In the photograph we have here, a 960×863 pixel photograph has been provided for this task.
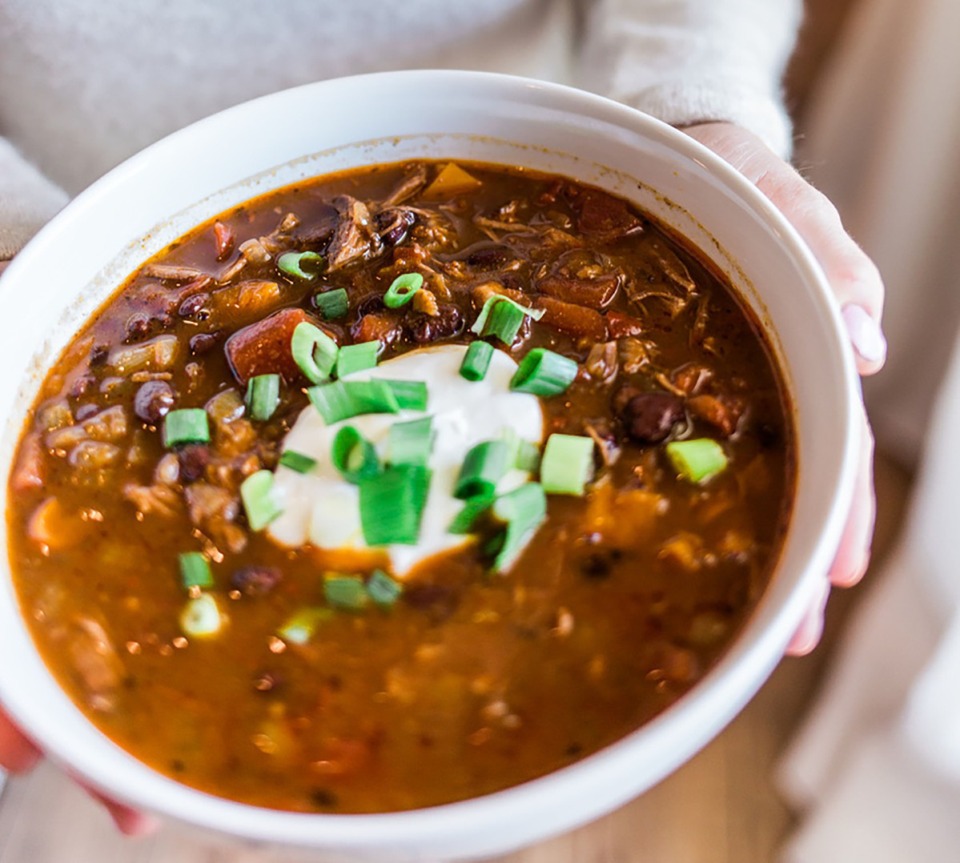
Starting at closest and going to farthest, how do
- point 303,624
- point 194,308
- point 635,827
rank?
point 303,624 → point 194,308 → point 635,827

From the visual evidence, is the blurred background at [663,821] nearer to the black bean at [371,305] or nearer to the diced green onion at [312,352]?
the black bean at [371,305]

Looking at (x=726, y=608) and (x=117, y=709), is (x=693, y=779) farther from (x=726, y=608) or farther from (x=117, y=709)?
(x=117, y=709)

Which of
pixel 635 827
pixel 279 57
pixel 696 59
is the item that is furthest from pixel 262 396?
pixel 635 827

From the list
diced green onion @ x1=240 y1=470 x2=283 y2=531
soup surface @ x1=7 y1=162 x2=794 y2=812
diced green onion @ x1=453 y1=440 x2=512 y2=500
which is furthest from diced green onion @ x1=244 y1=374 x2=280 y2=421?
diced green onion @ x1=453 y1=440 x2=512 y2=500

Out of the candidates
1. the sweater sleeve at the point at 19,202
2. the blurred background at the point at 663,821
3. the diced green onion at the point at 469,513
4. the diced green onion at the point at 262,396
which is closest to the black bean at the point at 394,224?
→ the diced green onion at the point at 262,396

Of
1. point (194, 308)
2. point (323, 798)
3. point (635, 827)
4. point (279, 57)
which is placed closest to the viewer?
point (323, 798)

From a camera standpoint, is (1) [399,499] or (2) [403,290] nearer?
(1) [399,499]

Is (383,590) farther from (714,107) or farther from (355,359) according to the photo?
(714,107)
